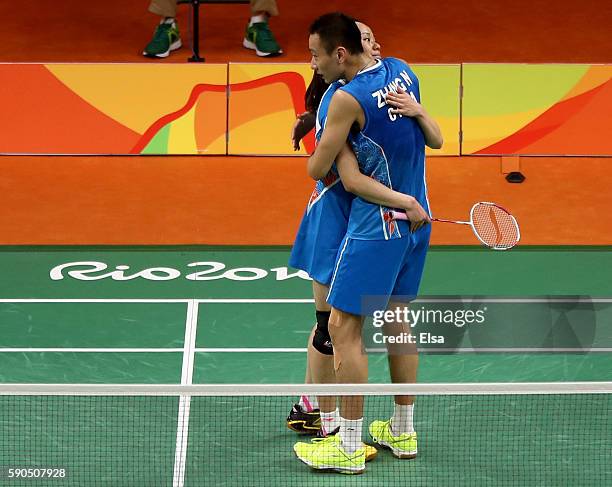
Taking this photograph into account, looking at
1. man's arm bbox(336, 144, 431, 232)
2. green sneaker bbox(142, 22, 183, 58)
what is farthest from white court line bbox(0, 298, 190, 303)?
green sneaker bbox(142, 22, 183, 58)

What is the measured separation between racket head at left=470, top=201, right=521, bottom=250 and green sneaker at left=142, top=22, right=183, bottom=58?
21.6 ft

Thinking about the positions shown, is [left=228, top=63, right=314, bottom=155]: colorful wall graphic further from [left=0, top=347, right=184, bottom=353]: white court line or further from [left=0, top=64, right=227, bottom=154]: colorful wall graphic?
[left=0, top=347, right=184, bottom=353]: white court line

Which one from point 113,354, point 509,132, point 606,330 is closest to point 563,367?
point 606,330

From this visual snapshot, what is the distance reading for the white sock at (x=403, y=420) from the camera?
5.41 meters

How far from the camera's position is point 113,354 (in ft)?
22.3

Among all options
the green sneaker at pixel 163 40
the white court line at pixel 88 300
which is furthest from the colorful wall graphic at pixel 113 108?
the white court line at pixel 88 300

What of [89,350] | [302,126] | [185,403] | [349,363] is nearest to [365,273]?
[349,363]

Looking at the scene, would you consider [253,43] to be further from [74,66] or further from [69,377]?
[69,377]

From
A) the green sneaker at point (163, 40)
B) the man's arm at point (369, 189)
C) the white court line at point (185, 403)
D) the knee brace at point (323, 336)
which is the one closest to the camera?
the man's arm at point (369, 189)

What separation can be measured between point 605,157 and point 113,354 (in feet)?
15.8

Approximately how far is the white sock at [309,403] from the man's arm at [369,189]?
1143 millimetres

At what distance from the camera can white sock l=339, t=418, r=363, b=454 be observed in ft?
17.2

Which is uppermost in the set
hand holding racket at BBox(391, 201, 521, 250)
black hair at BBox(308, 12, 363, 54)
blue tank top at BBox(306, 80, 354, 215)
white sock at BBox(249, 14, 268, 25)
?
white sock at BBox(249, 14, 268, 25)

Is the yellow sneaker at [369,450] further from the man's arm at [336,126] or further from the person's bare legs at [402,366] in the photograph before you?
the man's arm at [336,126]
